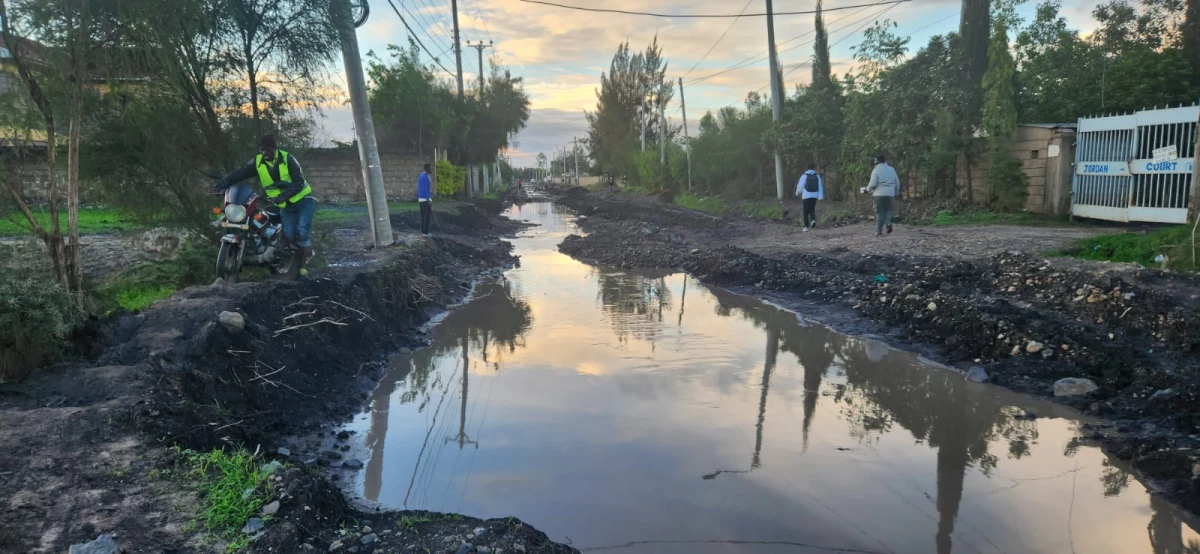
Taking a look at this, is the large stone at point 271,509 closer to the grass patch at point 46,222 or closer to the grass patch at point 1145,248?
the grass patch at point 46,222

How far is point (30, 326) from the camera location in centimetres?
441

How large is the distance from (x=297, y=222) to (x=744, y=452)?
550 cm

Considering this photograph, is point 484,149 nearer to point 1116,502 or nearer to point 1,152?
point 1,152

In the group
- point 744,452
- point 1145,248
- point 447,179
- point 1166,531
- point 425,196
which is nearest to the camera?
point 1166,531

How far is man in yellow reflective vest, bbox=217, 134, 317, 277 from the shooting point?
22.3 feet

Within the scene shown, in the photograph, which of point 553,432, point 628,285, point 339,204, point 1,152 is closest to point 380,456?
point 553,432

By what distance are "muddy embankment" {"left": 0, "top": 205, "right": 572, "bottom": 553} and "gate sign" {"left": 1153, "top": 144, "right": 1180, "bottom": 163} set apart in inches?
487

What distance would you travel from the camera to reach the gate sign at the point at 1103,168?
39.8 ft

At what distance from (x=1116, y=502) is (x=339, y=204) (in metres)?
22.1

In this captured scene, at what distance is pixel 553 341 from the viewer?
305 inches

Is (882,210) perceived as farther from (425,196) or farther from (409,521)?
(409,521)

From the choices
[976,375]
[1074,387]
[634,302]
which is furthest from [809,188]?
[1074,387]

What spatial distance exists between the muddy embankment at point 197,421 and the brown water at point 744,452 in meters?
0.54

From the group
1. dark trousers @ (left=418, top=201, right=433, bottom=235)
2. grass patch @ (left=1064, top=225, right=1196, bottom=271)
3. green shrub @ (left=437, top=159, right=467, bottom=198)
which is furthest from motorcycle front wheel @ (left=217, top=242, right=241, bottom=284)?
green shrub @ (left=437, top=159, right=467, bottom=198)
